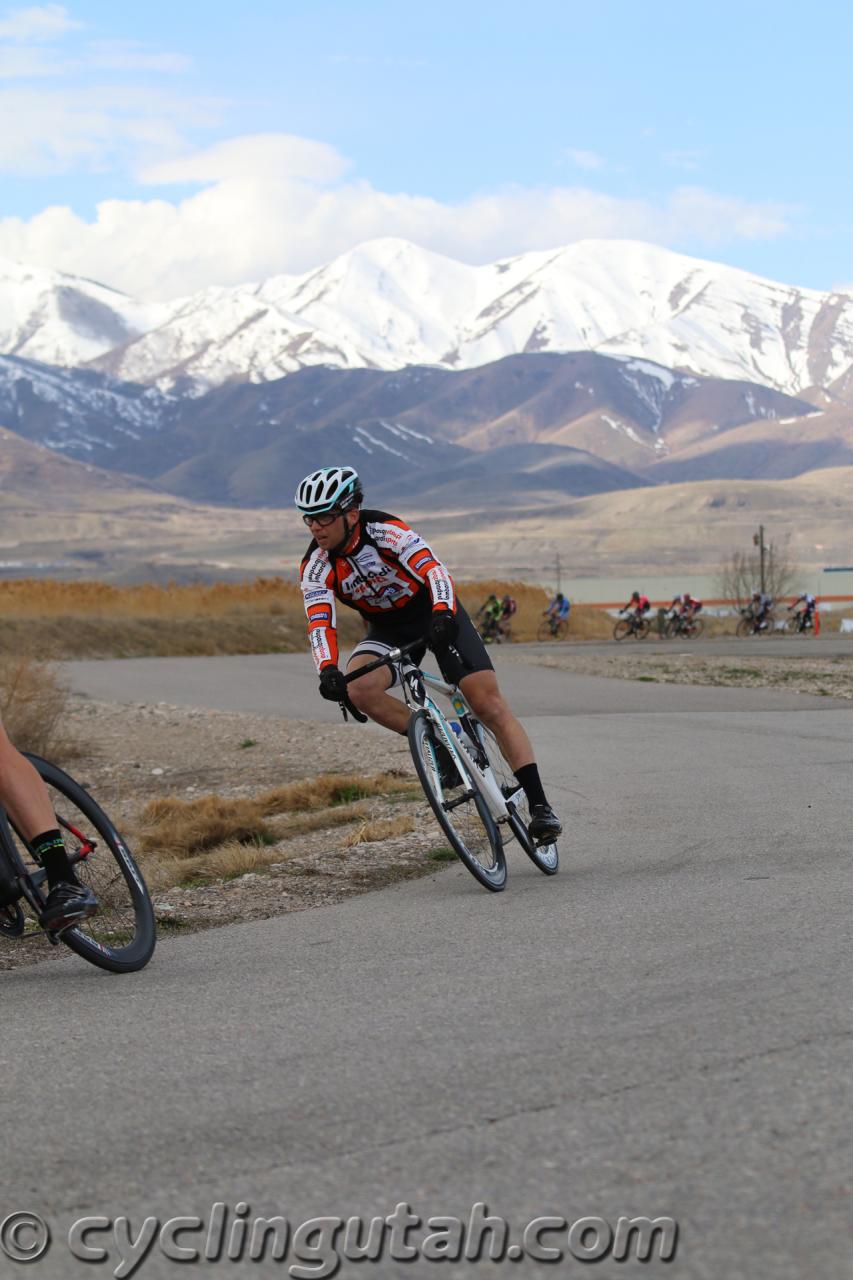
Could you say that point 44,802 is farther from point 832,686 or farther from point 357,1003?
point 832,686

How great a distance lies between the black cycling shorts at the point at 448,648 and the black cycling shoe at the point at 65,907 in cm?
252

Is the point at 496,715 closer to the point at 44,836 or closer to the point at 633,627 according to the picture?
the point at 44,836

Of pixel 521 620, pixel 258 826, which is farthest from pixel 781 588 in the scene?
pixel 258 826

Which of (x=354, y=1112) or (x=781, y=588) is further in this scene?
(x=781, y=588)

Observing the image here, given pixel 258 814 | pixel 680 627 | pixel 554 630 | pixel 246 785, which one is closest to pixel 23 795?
pixel 258 814

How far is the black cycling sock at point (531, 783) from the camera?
27.4 feet

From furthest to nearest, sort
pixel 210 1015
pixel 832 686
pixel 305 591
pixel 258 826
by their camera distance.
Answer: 1. pixel 832 686
2. pixel 258 826
3. pixel 305 591
4. pixel 210 1015

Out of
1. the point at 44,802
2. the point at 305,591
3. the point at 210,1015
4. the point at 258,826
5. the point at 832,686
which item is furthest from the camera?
the point at 832,686

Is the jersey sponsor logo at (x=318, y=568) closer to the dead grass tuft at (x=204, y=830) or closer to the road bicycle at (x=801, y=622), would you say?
the dead grass tuft at (x=204, y=830)

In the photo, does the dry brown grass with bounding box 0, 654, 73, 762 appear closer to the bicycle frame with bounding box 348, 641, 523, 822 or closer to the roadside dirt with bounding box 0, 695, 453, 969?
the roadside dirt with bounding box 0, 695, 453, 969

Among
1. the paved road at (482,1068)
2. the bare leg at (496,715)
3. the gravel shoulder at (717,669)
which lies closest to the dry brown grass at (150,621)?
the gravel shoulder at (717,669)

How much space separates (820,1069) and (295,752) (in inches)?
523

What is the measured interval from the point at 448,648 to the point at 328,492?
3.11 feet

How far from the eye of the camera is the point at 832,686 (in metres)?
23.9
